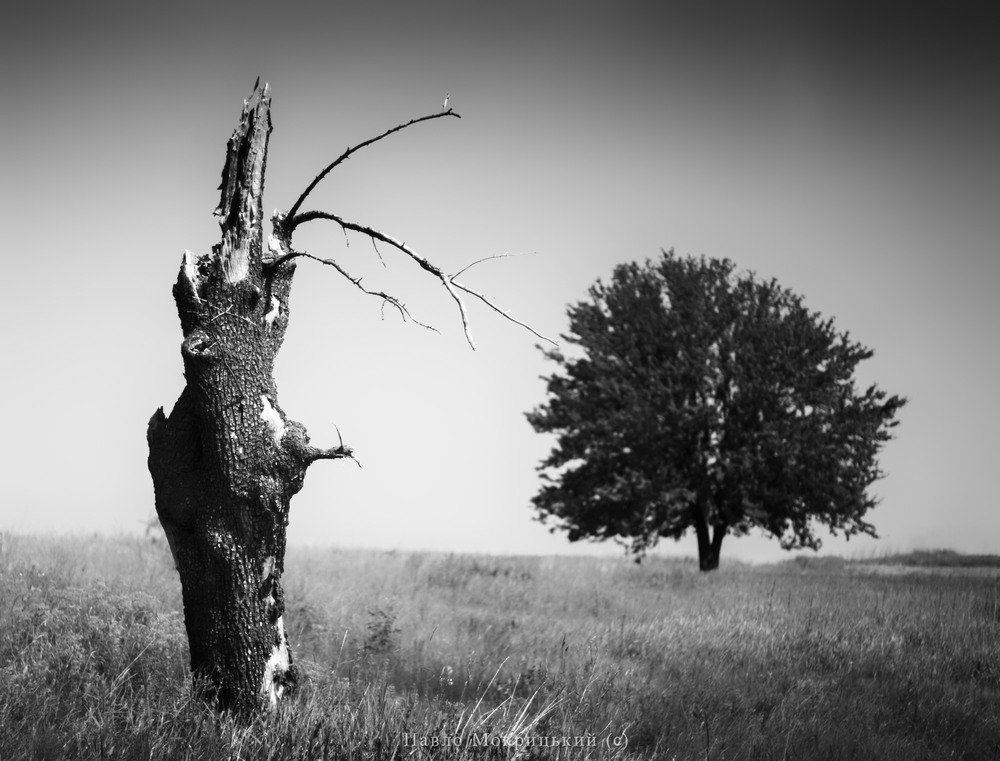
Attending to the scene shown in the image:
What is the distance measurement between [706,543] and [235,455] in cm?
1905

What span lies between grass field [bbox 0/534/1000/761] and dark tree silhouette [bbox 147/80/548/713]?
1.33ft

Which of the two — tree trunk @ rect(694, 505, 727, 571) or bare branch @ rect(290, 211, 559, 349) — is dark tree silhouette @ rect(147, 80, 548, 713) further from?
tree trunk @ rect(694, 505, 727, 571)

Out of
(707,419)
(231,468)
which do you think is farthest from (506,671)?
(707,419)

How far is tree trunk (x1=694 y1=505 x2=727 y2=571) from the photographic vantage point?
71.4 ft

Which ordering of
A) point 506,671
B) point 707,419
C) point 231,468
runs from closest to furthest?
point 231,468 < point 506,671 < point 707,419

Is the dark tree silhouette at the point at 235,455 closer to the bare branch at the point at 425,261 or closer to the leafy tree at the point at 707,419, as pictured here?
the bare branch at the point at 425,261

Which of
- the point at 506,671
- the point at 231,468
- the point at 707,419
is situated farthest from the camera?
the point at 707,419

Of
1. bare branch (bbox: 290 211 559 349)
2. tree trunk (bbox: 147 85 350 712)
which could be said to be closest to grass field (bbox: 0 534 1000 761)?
tree trunk (bbox: 147 85 350 712)

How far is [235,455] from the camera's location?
202 inches

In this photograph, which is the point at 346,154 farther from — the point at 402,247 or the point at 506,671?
the point at 506,671

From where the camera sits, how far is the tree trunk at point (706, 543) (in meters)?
21.8

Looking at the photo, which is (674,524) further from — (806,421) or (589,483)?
(806,421)

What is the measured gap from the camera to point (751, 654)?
8.88 meters

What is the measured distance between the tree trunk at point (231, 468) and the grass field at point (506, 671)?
36 centimetres
